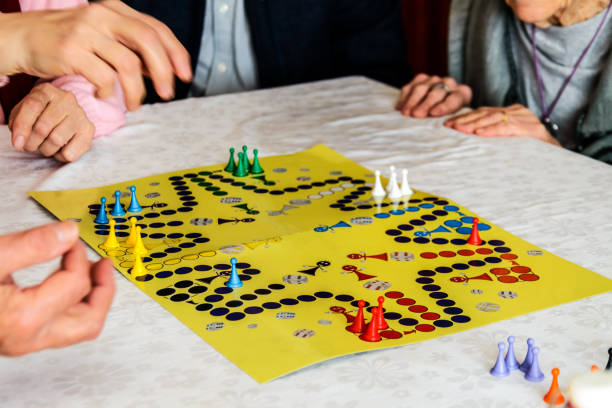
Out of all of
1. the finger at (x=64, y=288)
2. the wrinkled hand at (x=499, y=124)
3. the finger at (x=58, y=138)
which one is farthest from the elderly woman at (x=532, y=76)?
the finger at (x=64, y=288)

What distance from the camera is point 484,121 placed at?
173 cm

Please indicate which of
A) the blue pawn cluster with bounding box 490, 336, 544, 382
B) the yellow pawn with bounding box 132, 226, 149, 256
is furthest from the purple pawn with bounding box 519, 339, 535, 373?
the yellow pawn with bounding box 132, 226, 149, 256

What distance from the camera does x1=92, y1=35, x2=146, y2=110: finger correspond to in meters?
0.89

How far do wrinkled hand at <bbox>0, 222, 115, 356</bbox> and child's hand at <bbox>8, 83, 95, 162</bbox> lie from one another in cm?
77

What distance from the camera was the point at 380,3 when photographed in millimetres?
2502

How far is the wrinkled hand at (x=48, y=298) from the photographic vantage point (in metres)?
0.70

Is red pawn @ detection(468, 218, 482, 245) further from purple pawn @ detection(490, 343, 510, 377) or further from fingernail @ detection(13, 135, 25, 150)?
fingernail @ detection(13, 135, 25, 150)

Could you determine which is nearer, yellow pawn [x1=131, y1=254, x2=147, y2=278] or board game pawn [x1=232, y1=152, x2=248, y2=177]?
yellow pawn [x1=131, y1=254, x2=147, y2=278]

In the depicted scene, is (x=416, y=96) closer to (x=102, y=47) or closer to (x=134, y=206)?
(x=134, y=206)

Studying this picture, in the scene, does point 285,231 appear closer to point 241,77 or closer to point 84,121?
point 84,121

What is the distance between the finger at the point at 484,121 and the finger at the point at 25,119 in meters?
0.92

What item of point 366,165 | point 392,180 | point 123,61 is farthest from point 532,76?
point 123,61

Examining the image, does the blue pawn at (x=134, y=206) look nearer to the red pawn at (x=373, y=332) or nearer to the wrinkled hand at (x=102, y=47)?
the wrinkled hand at (x=102, y=47)

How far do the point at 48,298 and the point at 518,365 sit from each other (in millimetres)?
509
